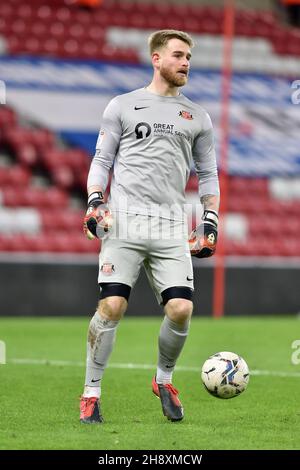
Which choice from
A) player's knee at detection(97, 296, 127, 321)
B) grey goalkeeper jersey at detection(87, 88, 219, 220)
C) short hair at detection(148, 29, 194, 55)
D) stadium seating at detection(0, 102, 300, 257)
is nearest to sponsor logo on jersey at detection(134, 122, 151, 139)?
grey goalkeeper jersey at detection(87, 88, 219, 220)

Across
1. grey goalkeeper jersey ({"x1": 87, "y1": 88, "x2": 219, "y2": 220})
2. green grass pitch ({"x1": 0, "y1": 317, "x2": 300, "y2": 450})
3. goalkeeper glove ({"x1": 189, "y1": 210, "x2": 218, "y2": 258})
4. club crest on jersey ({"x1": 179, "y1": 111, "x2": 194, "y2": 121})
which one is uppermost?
club crest on jersey ({"x1": 179, "y1": 111, "x2": 194, "y2": 121})

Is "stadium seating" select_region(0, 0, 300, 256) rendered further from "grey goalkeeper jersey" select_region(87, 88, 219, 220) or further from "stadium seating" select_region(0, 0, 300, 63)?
"grey goalkeeper jersey" select_region(87, 88, 219, 220)

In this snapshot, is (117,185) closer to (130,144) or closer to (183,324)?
(130,144)

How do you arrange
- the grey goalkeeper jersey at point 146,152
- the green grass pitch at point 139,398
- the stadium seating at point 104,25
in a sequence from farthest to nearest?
1. the stadium seating at point 104,25
2. the grey goalkeeper jersey at point 146,152
3. the green grass pitch at point 139,398

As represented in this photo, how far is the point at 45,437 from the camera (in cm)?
569

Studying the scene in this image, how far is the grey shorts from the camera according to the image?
6.30 meters

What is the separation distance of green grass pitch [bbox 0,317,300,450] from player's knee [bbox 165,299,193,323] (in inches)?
23.8

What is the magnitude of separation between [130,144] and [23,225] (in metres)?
10.6

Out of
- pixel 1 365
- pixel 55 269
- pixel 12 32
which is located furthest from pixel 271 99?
pixel 1 365

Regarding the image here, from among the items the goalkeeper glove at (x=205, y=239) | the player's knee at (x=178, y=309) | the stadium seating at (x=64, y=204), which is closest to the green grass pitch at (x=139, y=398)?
the player's knee at (x=178, y=309)

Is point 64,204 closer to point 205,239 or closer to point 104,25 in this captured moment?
point 104,25

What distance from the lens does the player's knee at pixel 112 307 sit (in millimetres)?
6199

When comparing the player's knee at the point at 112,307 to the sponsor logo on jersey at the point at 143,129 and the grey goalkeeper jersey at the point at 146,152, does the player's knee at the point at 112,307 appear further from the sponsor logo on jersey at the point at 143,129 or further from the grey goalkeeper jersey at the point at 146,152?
the sponsor logo on jersey at the point at 143,129
